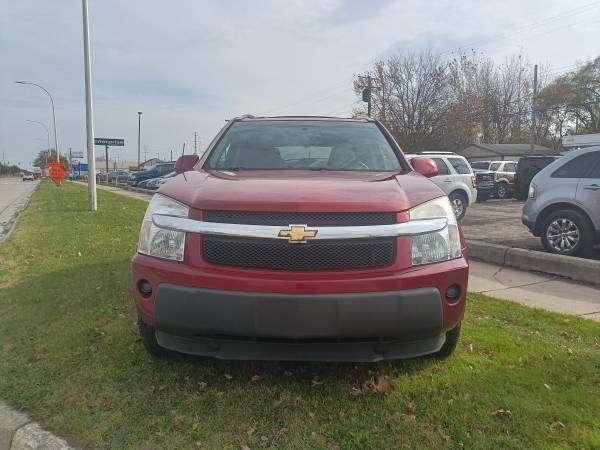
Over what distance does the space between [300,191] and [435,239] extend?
77cm

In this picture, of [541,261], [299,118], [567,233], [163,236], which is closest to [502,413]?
[163,236]

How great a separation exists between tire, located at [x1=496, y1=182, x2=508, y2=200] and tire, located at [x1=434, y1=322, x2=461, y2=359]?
63.7 ft

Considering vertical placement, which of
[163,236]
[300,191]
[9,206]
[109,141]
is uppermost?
[109,141]

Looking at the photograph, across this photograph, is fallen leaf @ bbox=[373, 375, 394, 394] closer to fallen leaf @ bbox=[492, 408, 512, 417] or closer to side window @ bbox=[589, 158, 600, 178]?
fallen leaf @ bbox=[492, 408, 512, 417]

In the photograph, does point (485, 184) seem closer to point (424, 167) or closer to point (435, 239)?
point (424, 167)

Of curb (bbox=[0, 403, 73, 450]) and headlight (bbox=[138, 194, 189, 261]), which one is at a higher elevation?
headlight (bbox=[138, 194, 189, 261])

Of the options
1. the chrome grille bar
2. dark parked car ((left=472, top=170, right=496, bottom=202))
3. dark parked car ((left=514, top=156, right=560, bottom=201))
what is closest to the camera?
the chrome grille bar

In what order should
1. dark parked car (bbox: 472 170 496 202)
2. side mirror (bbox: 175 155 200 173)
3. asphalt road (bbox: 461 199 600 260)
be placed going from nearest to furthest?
side mirror (bbox: 175 155 200 173)
asphalt road (bbox: 461 199 600 260)
dark parked car (bbox: 472 170 496 202)

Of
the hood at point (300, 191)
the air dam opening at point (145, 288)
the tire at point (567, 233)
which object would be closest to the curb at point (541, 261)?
the tire at point (567, 233)

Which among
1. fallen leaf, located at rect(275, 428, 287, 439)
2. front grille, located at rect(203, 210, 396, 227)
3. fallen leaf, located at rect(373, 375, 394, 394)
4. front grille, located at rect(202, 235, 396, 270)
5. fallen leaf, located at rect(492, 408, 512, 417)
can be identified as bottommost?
fallen leaf, located at rect(275, 428, 287, 439)

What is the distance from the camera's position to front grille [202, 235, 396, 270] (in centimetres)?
255

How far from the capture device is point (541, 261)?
6.48 m

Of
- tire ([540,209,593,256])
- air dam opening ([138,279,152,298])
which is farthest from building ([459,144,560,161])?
air dam opening ([138,279,152,298])

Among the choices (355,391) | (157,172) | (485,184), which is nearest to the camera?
(355,391)
